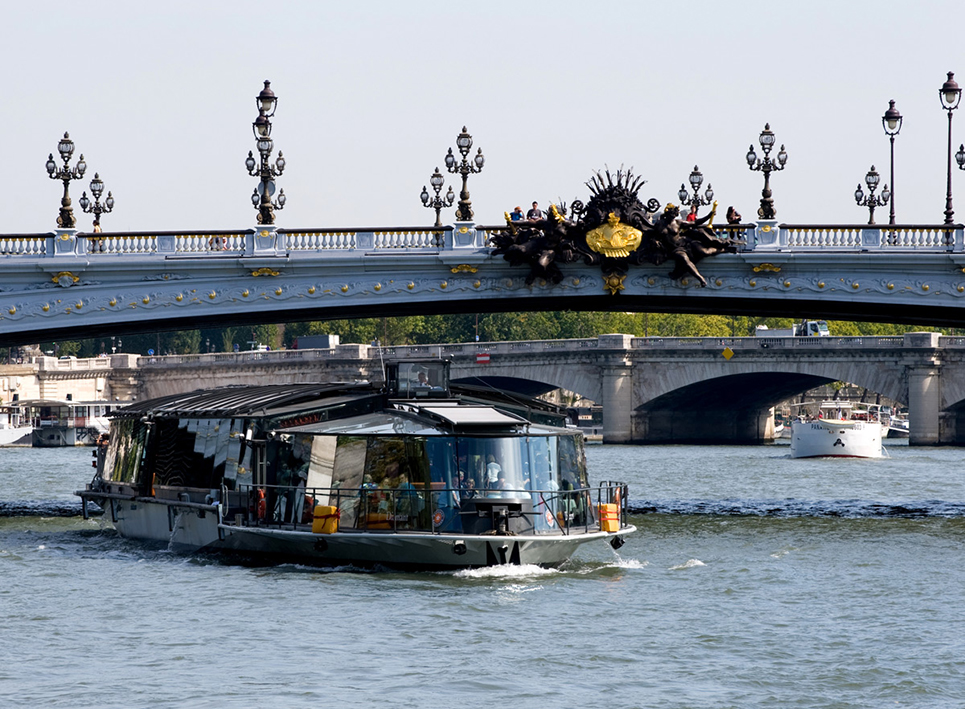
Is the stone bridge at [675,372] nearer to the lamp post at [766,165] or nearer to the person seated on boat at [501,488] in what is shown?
the lamp post at [766,165]

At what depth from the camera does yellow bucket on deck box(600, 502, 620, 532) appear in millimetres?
27578

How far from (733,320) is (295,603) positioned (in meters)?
101

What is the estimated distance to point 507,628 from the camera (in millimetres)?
22344

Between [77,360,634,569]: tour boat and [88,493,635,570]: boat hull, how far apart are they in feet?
0.08

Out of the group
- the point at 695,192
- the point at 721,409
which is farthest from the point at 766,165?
the point at 721,409

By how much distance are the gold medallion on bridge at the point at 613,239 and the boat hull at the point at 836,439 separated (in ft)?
132

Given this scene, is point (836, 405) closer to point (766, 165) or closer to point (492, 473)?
point (766, 165)

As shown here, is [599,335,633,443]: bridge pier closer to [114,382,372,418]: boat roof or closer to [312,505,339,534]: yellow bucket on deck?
[114,382,372,418]: boat roof

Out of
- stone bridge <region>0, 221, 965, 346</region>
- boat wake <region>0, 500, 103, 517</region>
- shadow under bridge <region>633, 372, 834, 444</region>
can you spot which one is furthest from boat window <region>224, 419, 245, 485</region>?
shadow under bridge <region>633, 372, 834, 444</region>

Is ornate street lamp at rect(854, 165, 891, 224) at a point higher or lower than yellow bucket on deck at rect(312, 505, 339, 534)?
higher

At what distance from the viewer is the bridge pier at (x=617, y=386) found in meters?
87.4

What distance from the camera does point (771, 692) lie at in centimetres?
1892

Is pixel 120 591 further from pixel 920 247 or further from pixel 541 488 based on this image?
pixel 920 247

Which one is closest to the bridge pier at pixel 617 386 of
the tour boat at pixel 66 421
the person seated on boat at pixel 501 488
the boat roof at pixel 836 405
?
the tour boat at pixel 66 421
